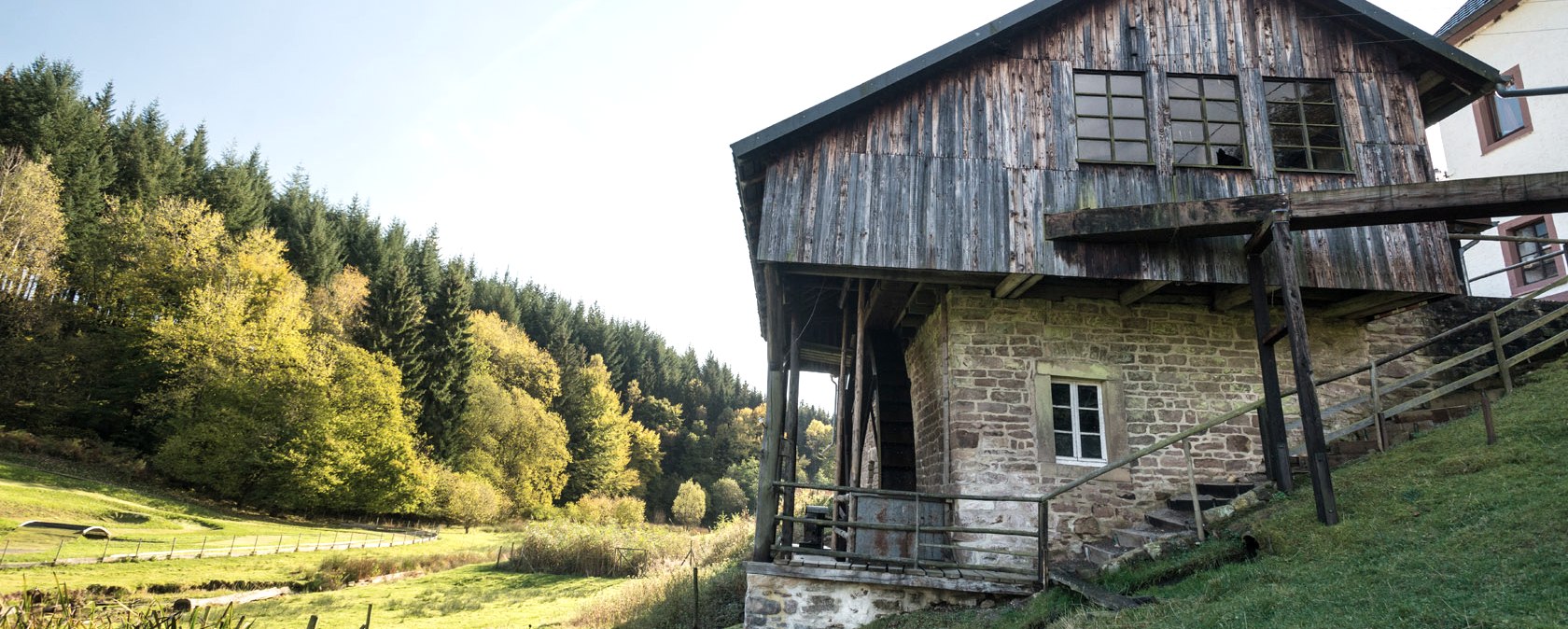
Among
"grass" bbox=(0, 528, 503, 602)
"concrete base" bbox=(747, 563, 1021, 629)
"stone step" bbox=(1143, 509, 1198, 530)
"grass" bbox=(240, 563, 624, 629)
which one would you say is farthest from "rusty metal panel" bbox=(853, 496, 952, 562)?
"grass" bbox=(0, 528, 503, 602)

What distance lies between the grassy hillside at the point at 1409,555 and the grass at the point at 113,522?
1811cm

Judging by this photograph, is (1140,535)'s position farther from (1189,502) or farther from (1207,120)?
(1207,120)

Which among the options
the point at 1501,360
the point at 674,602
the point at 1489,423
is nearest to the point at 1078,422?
the point at 1489,423

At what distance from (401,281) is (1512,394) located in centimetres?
3845

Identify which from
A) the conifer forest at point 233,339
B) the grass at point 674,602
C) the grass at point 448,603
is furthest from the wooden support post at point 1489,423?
the conifer forest at point 233,339

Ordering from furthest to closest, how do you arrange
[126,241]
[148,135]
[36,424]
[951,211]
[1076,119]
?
[148,135] → [126,241] → [36,424] → [1076,119] → [951,211]

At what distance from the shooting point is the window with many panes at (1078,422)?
876 cm

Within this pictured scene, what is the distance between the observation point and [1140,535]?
7.36 m

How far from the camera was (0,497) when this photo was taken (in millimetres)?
16734

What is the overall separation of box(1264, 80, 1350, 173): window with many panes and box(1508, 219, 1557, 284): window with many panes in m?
8.95

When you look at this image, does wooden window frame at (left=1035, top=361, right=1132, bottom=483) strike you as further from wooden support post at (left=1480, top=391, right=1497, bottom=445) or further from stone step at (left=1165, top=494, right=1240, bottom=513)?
wooden support post at (left=1480, top=391, right=1497, bottom=445)

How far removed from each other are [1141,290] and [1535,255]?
12237 millimetres

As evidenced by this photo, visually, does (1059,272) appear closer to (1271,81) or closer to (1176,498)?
(1176,498)

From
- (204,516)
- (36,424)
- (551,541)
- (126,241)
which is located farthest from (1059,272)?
(126,241)
